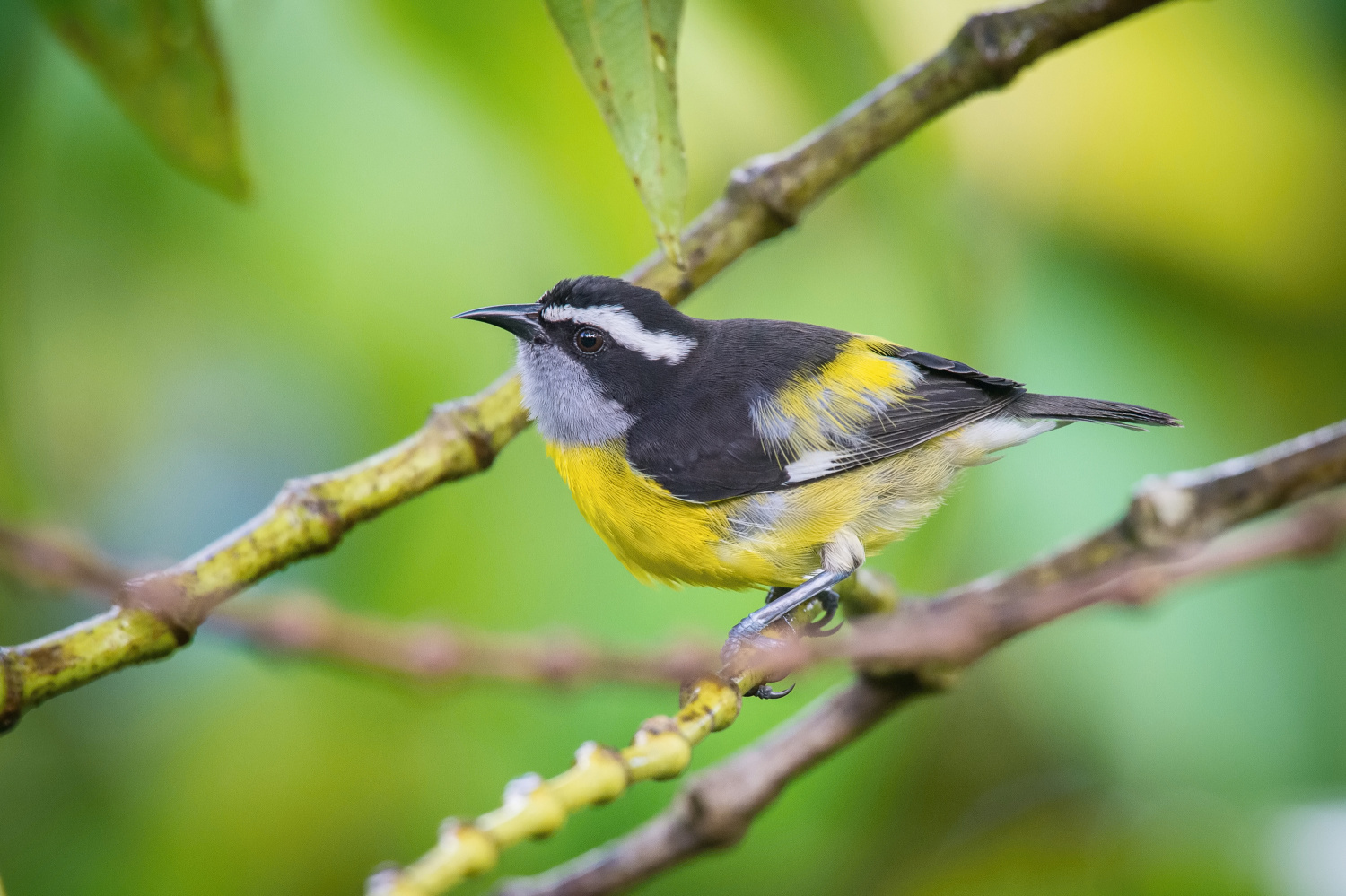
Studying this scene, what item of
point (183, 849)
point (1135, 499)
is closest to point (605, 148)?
point (1135, 499)

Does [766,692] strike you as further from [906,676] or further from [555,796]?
[555,796]

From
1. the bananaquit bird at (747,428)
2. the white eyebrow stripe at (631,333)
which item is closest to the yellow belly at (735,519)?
the bananaquit bird at (747,428)

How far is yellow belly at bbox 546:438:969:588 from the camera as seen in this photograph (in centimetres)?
98

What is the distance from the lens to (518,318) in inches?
39.1

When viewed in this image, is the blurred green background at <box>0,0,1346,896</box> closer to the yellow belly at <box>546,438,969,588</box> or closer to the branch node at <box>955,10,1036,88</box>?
the yellow belly at <box>546,438,969,588</box>

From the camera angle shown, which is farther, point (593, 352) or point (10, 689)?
point (593, 352)

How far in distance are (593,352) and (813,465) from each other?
242 millimetres

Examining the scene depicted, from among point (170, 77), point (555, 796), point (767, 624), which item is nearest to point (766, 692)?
point (767, 624)

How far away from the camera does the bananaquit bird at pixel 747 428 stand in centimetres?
99

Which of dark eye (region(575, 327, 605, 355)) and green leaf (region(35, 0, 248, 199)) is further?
dark eye (region(575, 327, 605, 355))

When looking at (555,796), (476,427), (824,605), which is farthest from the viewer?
(824,605)

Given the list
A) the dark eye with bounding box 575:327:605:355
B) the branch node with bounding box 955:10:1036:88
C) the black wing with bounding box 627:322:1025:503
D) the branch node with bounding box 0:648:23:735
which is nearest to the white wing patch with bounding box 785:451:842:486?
the black wing with bounding box 627:322:1025:503

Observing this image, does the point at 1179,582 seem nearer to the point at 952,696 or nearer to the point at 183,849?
the point at 952,696

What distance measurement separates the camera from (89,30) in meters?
0.79
